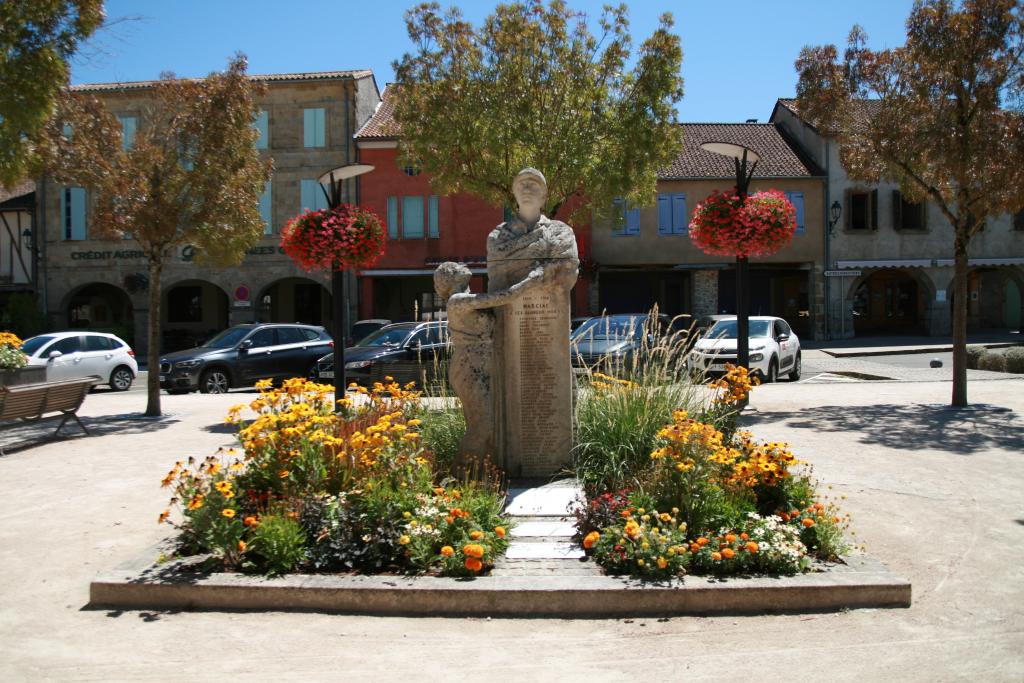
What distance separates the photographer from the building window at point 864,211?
3042cm

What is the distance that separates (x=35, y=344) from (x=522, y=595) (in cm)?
1621

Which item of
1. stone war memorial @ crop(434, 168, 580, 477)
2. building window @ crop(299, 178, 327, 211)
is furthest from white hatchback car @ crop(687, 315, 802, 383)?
building window @ crop(299, 178, 327, 211)

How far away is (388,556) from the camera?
4.77 meters

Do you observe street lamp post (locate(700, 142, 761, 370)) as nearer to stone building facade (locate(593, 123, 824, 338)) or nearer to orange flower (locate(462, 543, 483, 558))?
orange flower (locate(462, 543, 483, 558))

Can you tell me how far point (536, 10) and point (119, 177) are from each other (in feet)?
24.0

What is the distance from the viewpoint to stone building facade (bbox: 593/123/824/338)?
1163 inches

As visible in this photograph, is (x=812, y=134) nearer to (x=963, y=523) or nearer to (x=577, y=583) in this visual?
(x=963, y=523)

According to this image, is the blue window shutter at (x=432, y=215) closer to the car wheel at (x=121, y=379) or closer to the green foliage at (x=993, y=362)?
the car wheel at (x=121, y=379)

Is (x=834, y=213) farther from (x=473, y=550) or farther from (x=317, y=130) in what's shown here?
(x=473, y=550)

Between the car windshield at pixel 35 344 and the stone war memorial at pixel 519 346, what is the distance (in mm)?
13806

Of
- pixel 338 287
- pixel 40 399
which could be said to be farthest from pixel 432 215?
pixel 40 399

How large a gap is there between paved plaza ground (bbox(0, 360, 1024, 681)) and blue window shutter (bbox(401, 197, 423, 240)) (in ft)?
71.4

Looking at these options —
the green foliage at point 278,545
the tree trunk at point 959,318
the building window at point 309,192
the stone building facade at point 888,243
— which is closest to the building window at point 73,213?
the building window at point 309,192

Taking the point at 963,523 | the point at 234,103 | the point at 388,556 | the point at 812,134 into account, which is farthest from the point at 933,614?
the point at 812,134
